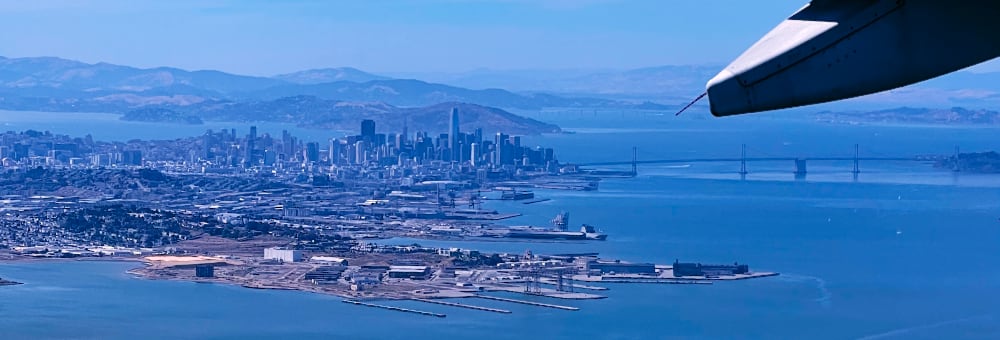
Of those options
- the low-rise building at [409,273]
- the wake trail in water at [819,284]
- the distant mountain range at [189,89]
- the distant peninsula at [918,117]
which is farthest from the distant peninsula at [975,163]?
the distant mountain range at [189,89]

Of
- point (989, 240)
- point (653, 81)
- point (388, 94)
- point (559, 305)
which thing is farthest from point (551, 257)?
point (653, 81)

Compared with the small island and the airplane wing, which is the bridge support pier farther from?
the airplane wing

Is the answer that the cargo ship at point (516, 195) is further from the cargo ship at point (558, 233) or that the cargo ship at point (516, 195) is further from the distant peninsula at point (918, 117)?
the distant peninsula at point (918, 117)

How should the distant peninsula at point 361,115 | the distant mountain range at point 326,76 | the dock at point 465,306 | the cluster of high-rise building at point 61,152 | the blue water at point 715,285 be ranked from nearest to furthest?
the blue water at point 715,285 → the dock at point 465,306 → the cluster of high-rise building at point 61,152 → the distant peninsula at point 361,115 → the distant mountain range at point 326,76

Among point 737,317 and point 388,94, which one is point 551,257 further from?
point 388,94

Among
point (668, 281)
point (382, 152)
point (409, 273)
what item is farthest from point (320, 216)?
point (382, 152)

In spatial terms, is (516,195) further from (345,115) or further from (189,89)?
(189,89)
